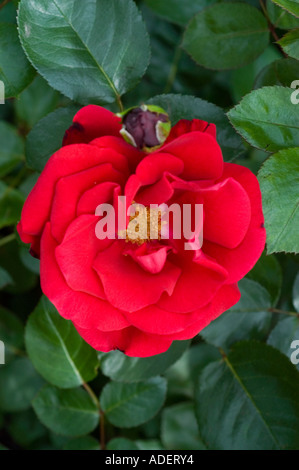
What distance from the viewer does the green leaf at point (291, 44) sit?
593 mm

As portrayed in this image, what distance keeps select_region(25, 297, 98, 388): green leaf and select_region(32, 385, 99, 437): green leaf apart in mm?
34

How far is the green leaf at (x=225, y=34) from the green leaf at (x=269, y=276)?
31 cm

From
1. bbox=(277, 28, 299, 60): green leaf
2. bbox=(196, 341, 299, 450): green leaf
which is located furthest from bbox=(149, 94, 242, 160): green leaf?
bbox=(196, 341, 299, 450): green leaf

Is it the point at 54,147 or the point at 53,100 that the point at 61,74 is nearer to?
the point at 54,147

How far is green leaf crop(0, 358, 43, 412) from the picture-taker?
98 cm

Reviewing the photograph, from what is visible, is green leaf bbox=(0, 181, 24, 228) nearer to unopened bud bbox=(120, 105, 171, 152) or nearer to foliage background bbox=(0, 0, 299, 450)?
foliage background bbox=(0, 0, 299, 450)

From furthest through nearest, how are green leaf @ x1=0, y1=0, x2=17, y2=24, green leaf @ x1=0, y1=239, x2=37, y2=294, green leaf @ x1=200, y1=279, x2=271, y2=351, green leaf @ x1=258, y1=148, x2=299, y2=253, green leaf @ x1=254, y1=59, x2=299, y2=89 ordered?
green leaf @ x1=0, y1=239, x2=37, y2=294, green leaf @ x1=0, y1=0, x2=17, y2=24, green leaf @ x1=200, y1=279, x2=271, y2=351, green leaf @ x1=254, y1=59, x2=299, y2=89, green leaf @ x1=258, y1=148, x2=299, y2=253

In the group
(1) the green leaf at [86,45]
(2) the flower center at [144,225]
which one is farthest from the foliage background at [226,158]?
(2) the flower center at [144,225]

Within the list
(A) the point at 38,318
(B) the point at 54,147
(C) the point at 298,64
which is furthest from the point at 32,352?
(C) the point at 298,64

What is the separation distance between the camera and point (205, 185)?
514mm

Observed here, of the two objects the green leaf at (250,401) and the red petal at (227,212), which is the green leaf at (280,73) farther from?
the green leaf at (250,401)

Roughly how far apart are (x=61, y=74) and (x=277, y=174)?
298 millimetres

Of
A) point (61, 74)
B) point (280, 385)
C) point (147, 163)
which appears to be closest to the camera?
point (147, 163)

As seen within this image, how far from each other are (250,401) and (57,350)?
1.04 ft
